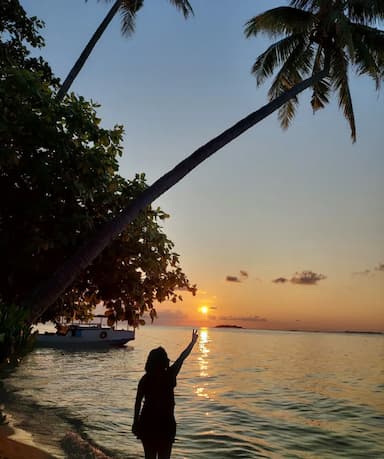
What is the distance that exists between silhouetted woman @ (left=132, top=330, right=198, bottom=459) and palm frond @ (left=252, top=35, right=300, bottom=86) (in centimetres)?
1538

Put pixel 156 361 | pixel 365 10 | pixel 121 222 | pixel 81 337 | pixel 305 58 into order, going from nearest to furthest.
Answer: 1. pixel 156 361
2. pixel 121 222
3. pixel 365 10
4. pixel 305 58
5. pixel 81 337

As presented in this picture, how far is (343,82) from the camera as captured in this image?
16.7 metres

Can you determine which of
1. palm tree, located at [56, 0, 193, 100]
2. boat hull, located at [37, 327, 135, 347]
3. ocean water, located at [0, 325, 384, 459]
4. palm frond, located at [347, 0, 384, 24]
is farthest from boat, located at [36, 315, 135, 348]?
palm frond, located at [347, 0, 384, 24]

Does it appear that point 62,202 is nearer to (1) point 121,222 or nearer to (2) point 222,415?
(1) point 121,222

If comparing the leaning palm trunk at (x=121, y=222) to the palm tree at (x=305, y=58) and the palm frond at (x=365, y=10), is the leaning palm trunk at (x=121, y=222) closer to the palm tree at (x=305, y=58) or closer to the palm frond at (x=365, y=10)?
the palm tree at (x=305, y=58)

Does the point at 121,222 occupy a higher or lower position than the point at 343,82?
lower

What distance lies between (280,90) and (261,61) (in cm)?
141

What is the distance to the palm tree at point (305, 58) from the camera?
11.3 metres

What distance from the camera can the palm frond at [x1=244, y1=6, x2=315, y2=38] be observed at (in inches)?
644

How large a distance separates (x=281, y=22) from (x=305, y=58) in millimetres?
2130

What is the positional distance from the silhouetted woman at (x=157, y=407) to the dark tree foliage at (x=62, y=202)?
Answer: 4.41 m

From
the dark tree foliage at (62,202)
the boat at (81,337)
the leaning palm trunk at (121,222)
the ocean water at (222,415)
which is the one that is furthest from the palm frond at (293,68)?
the boat at (81,337)

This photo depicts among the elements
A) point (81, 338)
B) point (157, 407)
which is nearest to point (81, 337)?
point (81, 338)

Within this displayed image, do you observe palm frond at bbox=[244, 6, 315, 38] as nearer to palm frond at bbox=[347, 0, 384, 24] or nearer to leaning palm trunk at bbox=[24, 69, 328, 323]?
palm frond at bbox=[347, 0, 384, 24]
